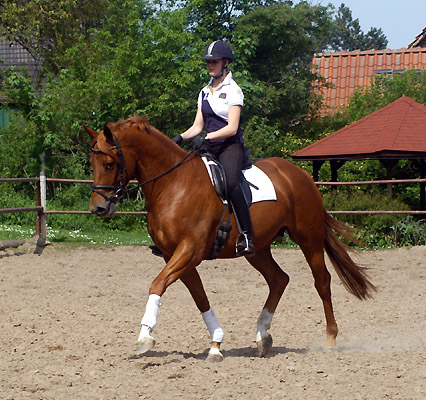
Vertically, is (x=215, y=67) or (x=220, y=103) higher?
(x=215, y=67)

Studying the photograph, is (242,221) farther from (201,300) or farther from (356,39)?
(356,39)

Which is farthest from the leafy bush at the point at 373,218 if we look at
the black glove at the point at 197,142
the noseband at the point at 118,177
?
the noseband at the point at 118,177

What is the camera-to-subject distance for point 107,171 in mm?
5109

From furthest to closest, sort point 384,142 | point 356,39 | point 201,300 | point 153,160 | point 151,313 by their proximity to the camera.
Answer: point 356,39 < point 384,142 < point 201,300 < point 153,160 < point 151,313

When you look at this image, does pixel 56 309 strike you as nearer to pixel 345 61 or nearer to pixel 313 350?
pixel 313 350

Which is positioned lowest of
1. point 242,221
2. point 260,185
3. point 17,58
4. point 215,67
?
point 242,221

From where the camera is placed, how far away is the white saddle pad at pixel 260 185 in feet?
18.8

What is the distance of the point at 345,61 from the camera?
1171 inches

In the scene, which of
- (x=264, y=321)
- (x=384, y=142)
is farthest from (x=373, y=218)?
(x=264, y=321)

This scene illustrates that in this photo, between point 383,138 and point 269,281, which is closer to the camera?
point 269,281

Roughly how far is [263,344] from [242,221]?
1.05 m

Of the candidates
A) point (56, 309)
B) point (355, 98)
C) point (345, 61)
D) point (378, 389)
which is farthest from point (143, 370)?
point (345, 61)

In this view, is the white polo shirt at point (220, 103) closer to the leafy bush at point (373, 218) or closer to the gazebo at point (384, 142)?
the leafy bush at point (373, 218)

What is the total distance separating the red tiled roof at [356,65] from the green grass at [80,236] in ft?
51.7
